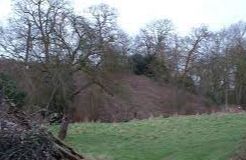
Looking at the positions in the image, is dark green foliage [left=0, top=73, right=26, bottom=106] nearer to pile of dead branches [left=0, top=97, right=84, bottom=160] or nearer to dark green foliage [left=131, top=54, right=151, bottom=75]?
pile of dead branches [left=0, top=97, right=84, bottom=160]

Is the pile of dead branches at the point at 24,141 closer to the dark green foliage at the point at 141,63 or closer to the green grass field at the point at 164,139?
the green grass field at the point at 164,139

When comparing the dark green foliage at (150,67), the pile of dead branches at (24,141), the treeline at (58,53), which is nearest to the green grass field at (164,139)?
the treeline at (58,53)

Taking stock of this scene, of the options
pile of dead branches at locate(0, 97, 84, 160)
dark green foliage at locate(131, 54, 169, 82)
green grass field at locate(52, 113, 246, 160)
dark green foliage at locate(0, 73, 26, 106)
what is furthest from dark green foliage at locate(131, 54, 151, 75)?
pile of dead branches at locate(0, 97, 84, 160)

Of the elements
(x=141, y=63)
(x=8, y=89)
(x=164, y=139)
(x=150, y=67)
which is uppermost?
(x=141, y=63)

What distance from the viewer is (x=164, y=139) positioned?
23.0 meters

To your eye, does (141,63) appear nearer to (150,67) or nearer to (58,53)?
(150,67)

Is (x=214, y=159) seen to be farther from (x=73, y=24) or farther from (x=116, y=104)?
(x=116, y=104)

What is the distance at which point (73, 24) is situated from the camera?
26.5 meters

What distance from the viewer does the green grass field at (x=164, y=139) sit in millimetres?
18269

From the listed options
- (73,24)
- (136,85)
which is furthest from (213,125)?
(136,85)

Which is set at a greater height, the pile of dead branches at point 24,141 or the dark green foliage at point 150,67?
the dark green foliage at point 150,67

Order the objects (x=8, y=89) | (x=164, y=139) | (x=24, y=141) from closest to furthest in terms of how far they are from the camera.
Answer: (x=24, y=141), (x=8, y=89), (x=164, y=139)

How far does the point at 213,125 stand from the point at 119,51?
5988 mm

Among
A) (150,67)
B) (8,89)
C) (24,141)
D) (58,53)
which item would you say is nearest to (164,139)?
(58,53)
